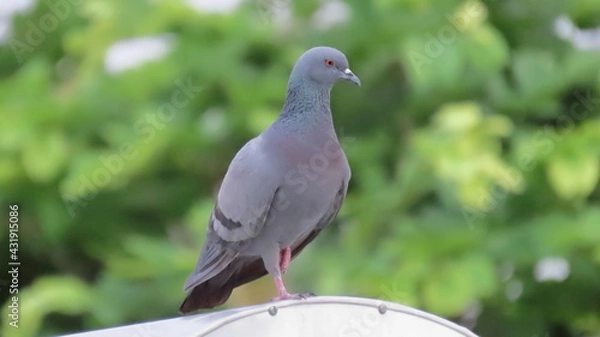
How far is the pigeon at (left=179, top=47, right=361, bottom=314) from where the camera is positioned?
2.42 m

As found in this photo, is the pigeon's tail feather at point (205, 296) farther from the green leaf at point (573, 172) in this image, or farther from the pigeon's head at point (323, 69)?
the green leaf at point (573, 172)

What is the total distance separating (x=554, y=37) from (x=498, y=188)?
39.8 inches

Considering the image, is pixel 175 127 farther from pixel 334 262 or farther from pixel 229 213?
pixel 229 213

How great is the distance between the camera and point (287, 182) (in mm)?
2439

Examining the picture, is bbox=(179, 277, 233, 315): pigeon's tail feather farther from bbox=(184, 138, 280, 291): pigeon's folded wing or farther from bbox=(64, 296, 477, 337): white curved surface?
bbox=(64, 296, 477, 337): white curved surface

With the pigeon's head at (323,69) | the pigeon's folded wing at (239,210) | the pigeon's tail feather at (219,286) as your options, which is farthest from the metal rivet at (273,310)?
the pigeon's head at (323,69)

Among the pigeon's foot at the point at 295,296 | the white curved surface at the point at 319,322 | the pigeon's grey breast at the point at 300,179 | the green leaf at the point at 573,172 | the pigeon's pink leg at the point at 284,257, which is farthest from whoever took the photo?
the green leaf at the point at 573,172

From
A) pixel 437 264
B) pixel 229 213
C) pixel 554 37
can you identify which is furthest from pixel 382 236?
pixel 229 213

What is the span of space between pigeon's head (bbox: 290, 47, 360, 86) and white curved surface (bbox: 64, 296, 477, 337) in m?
0.60

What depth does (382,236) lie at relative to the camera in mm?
4598

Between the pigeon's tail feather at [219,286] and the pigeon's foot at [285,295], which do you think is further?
the pigeon's tail feather at [219,286]

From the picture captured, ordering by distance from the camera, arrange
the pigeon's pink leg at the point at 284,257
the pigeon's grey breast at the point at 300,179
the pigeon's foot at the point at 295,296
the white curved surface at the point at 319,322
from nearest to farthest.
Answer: the white curved surface at the point at 319,322
the pigeon's foot at the point at 295,296
the pigeon's grey breast at the point at 300,179
the pigeon's pink leg at the point at 284,257

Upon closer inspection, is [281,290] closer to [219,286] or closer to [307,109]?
[219,286]

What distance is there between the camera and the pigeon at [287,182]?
2.42 m
